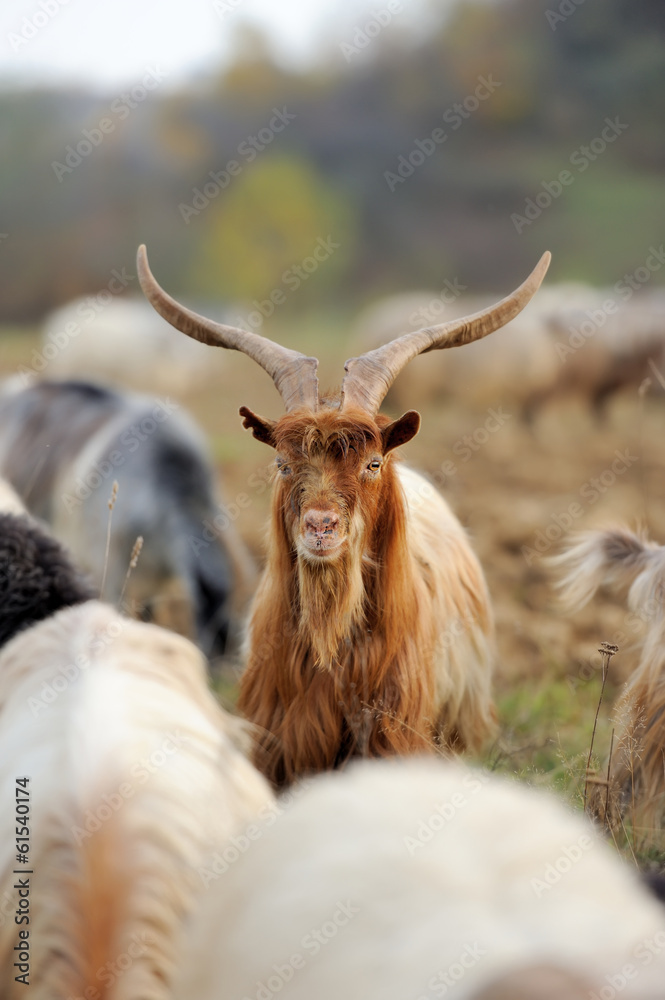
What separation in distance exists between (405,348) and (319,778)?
171cm

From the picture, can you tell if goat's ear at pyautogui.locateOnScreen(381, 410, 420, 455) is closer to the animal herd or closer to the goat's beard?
the animal herd

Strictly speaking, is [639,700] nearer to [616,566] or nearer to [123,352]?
[616,566]

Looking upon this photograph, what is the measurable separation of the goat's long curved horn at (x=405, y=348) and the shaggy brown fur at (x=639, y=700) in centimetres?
96

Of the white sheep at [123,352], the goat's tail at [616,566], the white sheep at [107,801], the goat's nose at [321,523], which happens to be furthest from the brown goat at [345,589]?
the white sheep at [123,352]

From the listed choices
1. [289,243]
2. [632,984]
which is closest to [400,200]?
[289,243]

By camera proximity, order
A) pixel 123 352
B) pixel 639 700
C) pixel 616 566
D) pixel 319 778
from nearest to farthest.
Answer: pixel 319 778, pixel 639 700, pixel 616 566, pixel 123 352

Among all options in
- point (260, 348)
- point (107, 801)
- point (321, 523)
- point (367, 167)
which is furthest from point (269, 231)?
point (107, 801)

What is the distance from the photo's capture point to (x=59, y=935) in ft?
6.04

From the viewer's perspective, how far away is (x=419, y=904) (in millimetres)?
1517

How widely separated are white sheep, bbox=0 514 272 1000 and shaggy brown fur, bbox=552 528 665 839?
1.56 m

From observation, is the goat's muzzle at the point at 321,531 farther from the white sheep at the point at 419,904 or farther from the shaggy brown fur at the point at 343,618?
the white sheep at the point at 419,904

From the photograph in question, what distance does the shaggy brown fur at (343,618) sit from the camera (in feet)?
10.2

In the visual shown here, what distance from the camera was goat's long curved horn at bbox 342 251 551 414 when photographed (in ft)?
10.9

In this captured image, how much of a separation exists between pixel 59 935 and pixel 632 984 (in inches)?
42.8
